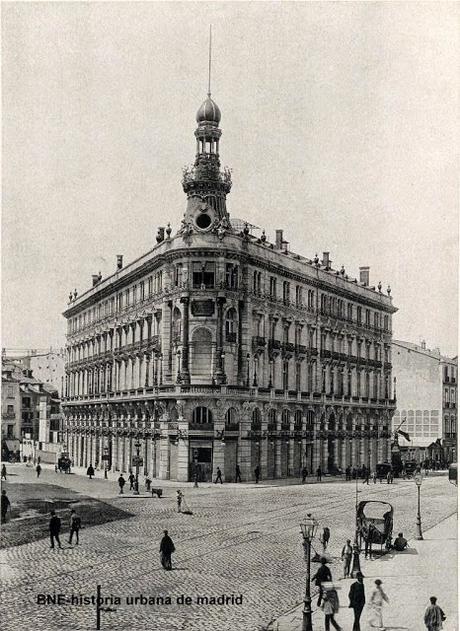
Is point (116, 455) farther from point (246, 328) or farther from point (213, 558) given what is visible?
point (213, 558)

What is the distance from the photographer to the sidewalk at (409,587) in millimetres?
21969

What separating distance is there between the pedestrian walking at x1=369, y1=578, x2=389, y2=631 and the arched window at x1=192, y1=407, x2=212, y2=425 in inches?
1147

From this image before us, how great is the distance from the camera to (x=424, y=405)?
2336 inches

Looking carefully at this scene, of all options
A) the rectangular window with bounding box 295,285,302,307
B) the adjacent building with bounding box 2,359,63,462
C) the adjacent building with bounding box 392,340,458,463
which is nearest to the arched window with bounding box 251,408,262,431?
the rectangular window with bounding box 295,285,302,307

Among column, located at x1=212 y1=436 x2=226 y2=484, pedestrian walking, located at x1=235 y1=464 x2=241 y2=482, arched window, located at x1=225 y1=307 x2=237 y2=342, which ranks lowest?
pedestrian walking, located at x1=235 y1=464 x2=241 y2=482

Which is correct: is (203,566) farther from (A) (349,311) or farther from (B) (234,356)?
(A) (349,311)

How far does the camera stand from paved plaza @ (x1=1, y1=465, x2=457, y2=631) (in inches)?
882

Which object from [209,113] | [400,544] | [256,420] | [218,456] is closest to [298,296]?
[256,420]

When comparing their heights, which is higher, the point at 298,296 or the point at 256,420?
the point at 298,296

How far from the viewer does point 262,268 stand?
177 feet

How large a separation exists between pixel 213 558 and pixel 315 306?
103 feet

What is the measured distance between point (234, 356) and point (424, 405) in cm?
Answer: 1702

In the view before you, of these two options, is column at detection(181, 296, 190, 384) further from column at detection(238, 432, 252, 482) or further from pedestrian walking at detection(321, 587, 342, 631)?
pedestrian walking at detection(321, 587, 342, 631)

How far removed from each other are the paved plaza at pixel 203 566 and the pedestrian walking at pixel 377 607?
42 centimetres
